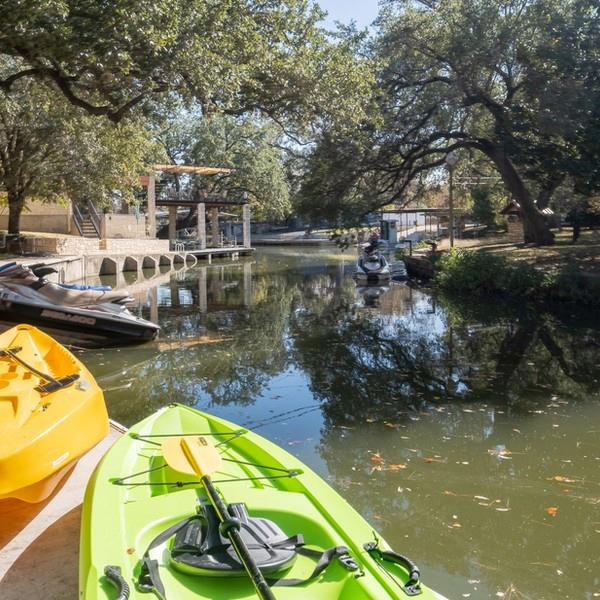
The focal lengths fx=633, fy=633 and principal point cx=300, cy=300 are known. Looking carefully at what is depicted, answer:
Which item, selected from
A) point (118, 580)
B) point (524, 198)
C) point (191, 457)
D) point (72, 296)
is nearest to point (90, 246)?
point (72, 296)

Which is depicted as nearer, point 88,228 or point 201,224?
point 88,228

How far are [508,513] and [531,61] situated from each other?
63.4ft

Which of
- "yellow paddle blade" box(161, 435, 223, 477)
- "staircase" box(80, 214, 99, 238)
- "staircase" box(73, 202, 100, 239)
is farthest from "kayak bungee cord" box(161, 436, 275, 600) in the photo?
"staircase" box(80, 214, 99, 238)

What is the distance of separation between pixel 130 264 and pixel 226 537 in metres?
29.0

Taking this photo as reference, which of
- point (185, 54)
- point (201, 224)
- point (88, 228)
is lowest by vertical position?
point (88, 228)

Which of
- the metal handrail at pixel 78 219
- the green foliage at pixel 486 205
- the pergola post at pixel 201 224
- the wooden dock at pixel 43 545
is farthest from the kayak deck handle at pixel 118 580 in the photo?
the green foliage at pixel 486 205

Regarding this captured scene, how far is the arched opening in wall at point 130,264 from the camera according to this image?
1196 inches

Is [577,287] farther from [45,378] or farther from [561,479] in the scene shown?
[45,378]

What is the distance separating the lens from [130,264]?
101 ft

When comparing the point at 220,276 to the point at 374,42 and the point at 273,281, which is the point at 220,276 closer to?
the point at 273,281

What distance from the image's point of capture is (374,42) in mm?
22141

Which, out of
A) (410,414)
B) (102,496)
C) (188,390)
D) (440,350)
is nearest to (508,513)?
(410,414)

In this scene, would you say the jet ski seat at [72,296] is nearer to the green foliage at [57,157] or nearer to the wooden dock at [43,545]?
the wooden dock at [43,545]

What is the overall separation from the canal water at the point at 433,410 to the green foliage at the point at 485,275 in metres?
1.65
